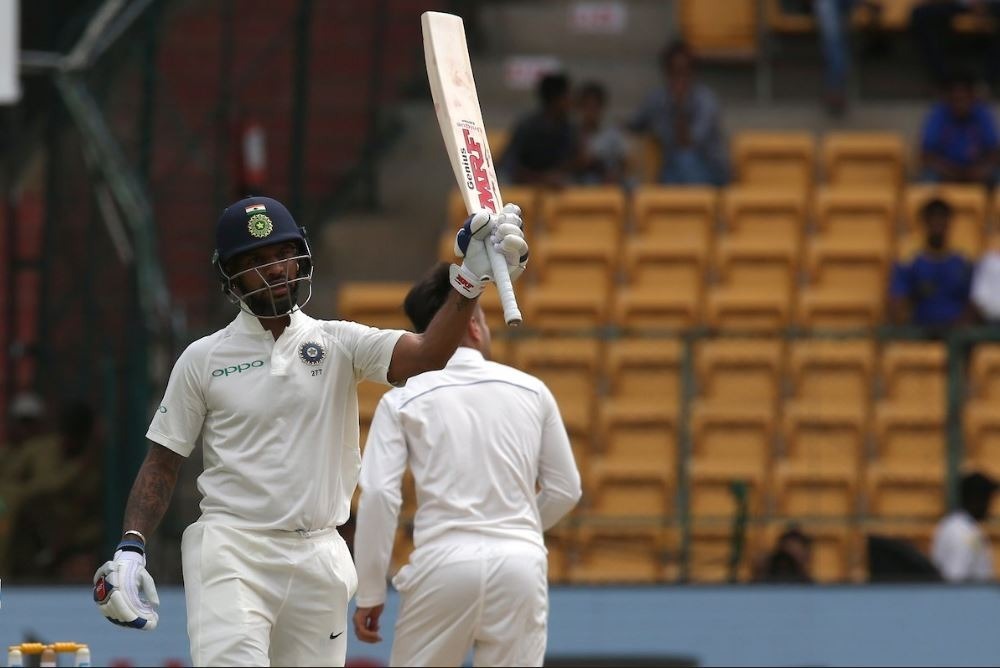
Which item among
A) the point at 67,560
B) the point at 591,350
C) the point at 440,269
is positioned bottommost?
the point at 67,560

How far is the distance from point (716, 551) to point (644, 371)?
1118 mm

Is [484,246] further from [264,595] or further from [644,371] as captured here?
[644,371]

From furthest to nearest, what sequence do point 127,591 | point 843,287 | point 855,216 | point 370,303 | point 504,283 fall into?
point 855,216
point 843,287
point 370,303
point 127,591
point 504,283

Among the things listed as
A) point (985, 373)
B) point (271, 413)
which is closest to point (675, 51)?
point (985, 373)

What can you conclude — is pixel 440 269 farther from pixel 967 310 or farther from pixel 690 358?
pixel 967 310

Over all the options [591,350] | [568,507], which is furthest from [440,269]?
[591,350]

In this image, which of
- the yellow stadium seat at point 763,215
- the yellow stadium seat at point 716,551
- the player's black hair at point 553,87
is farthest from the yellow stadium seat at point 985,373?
the player's black hair at point 553,87

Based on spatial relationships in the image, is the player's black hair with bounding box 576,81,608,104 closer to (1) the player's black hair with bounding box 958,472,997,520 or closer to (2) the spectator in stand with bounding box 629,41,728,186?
(2) the spectator in stand with bounding box 629,41,728,186

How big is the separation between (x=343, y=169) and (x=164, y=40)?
164 cm

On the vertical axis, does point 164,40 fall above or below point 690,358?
above

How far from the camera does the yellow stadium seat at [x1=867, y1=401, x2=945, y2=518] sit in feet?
34.5

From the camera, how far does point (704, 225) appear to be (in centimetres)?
1276

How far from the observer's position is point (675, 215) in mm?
12828

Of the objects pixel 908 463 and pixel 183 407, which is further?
pixel 908 463
